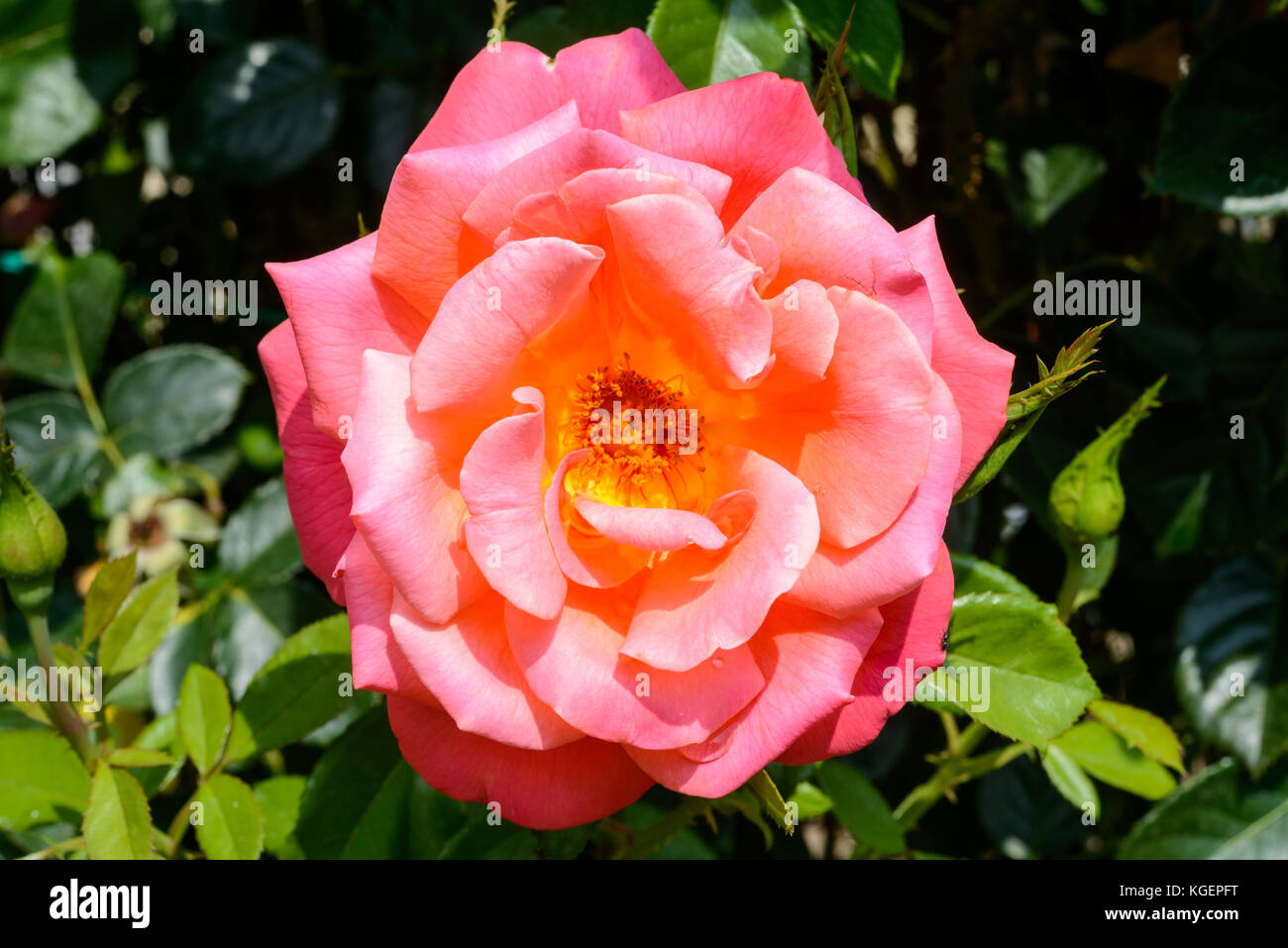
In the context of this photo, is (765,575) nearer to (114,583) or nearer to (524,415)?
(524,415)

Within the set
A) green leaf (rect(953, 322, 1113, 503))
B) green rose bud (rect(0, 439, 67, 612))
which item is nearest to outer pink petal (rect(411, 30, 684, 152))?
green leaf (rect(953, 322, 1113, 503))

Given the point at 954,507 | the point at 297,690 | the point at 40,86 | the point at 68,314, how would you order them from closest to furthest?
the point at 297,690 < the point at 954,507 < the point at 40,86 < the point at 68,314

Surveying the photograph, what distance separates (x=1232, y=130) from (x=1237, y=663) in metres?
0.63

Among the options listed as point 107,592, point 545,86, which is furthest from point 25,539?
point 545,86

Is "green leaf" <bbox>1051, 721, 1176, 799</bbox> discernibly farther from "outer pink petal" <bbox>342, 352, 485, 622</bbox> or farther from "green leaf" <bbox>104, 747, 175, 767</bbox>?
"green leaf" <bbox>104, 747, 175, 767</bbox>

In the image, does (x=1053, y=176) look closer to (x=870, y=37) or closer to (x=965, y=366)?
(x=870, y=37)

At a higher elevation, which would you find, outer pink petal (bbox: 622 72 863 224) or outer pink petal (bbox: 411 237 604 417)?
outer pink petal (bbox: 622 72 863 224)

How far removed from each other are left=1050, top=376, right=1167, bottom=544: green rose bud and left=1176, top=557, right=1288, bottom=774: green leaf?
42 centimetres

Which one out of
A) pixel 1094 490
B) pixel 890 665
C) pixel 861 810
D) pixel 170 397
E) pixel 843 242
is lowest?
pixel 861 810

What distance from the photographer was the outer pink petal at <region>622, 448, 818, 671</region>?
2.38 feet

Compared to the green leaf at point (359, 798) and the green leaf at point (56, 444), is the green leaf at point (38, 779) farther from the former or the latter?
the green leaf at point (56, 444)

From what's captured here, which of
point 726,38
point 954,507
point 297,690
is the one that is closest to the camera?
point 726,38

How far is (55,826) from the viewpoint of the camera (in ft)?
3.85

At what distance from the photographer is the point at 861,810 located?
3.52 ft
